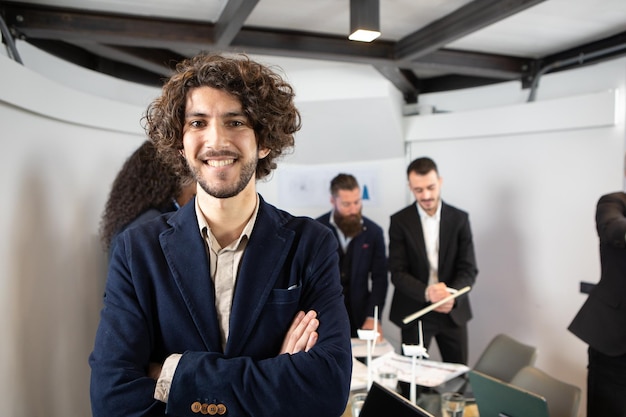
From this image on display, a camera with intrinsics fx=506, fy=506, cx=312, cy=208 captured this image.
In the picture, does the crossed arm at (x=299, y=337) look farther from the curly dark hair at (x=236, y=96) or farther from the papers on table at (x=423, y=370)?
the papers on table at (x=423, y=370)

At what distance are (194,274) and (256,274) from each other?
0.52ft

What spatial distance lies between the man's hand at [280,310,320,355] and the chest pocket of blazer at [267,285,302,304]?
0.05m

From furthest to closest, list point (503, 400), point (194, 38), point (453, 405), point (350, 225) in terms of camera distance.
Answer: point (350, 225), point (194, 38), point (453, 405), point (503, 400)

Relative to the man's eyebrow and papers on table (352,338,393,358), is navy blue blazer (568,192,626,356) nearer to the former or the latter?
papers on table (352,338,393,358)

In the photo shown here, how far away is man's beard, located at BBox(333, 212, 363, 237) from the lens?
11.5ft

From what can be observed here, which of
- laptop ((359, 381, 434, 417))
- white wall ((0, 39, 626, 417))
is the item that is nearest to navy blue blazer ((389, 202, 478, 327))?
white wall ((0, 39, 626, 417))

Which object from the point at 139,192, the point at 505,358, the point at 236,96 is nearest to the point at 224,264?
the point at 236,96

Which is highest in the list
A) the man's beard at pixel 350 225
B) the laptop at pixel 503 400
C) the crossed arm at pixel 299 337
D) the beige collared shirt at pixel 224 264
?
the beige collared shirt at pixel 224 264

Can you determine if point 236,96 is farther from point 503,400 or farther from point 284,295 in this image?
point 503,400

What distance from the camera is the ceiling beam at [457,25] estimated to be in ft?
8.63

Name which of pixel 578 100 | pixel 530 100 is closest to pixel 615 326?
pixel 578 100

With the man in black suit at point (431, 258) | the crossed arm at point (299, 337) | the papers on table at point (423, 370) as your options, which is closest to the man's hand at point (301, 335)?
the crossed arm at point (299, 337)

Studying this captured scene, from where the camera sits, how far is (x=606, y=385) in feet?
7.99

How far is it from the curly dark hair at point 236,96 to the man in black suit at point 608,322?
1789 millimetres
